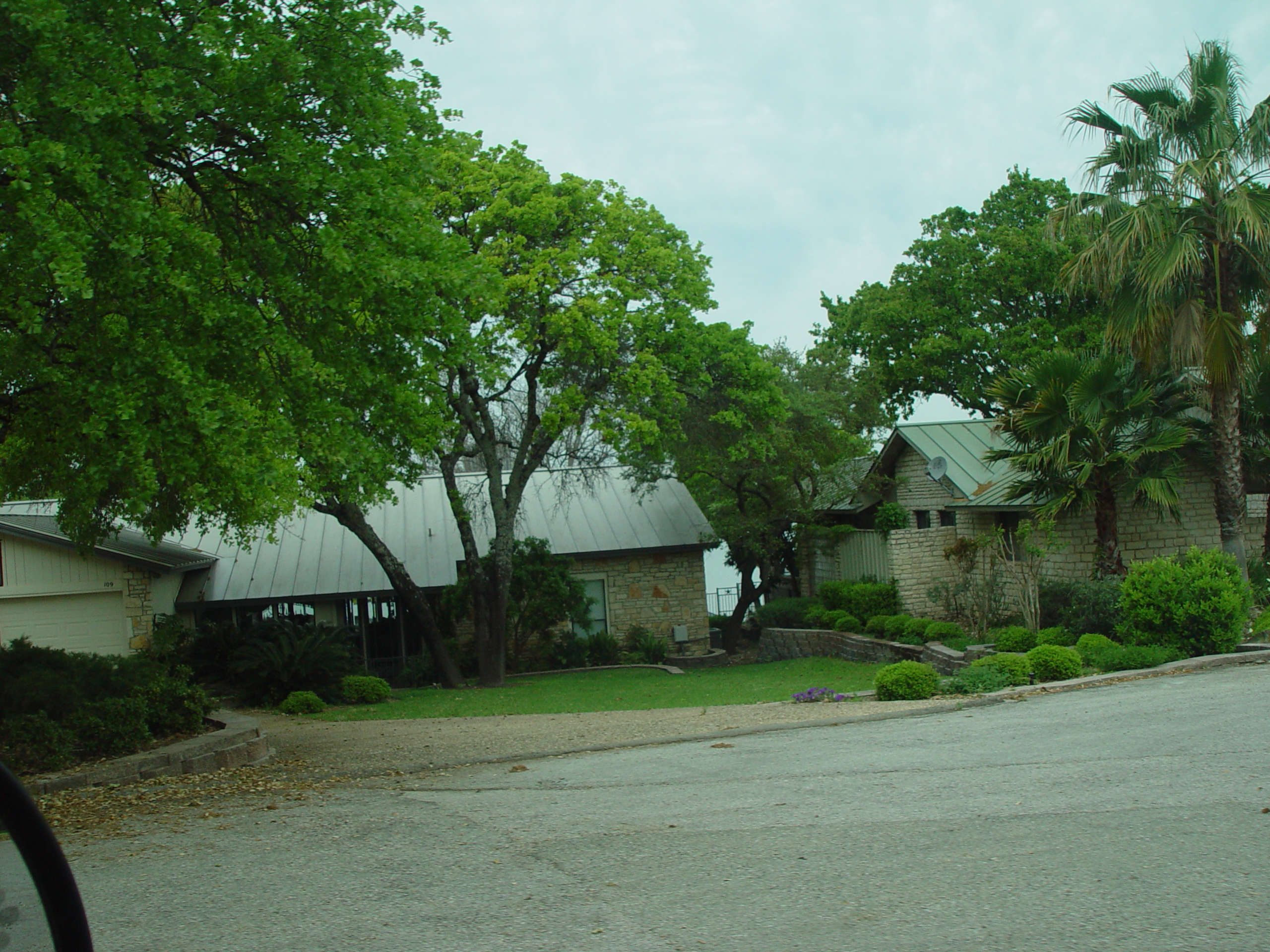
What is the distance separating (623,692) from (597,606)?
7.36 m

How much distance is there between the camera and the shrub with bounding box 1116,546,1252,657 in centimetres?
1291

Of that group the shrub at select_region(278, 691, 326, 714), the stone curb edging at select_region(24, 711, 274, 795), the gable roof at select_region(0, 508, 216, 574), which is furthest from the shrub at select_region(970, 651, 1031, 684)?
the gable roof at select_region(0, 508, 216, 574)

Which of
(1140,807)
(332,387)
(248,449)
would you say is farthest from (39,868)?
(332,387)

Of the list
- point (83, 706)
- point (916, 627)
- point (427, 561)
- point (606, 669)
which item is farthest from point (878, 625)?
point (83, 706)

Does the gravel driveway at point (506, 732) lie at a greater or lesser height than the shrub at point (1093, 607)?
lesser

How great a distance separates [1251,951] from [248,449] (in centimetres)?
719

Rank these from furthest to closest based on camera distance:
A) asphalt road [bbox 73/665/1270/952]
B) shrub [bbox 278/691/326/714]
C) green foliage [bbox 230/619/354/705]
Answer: green foliage [bbox 230/619/354/705]
shrub [bbox 278/691/326/714]
asphalt road [bbox 73/665/1270/952]

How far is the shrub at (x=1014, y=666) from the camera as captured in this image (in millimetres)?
12344

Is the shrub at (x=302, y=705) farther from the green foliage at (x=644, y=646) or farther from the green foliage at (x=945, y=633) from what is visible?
the green foliage at (x=945, y=633)

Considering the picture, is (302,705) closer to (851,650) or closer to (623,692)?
(623,692)

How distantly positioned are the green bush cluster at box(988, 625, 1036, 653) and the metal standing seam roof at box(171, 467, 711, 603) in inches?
415

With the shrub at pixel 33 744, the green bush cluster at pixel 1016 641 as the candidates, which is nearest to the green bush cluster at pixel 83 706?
the shrub at pixel 33 744

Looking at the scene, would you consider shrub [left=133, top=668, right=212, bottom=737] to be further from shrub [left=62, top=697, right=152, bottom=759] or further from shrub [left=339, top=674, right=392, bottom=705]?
shrub [left=339, top=674, right=392, bottom=705]

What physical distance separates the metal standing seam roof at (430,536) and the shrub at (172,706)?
12188 millimetres
